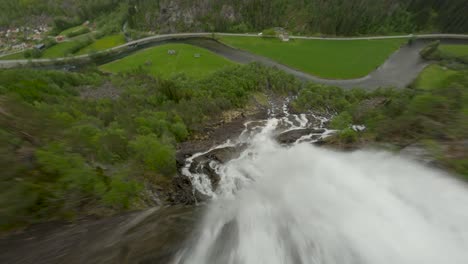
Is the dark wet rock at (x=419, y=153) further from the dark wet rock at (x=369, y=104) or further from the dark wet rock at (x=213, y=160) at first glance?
the dark wet rock at (x=369, y=104)

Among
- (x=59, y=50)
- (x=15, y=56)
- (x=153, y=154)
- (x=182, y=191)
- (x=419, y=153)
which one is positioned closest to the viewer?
(x=419, y=153)

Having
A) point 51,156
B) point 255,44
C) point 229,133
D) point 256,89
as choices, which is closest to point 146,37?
point 255,44

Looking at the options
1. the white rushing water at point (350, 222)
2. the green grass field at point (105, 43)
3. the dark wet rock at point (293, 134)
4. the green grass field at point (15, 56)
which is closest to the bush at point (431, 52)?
the dark wet rock at point (293, 134)

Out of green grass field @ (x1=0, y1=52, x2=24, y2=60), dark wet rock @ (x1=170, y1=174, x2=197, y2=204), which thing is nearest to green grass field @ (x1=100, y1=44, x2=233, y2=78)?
green grass field @ (x1=0, y1=52, x2=24, y2=60)

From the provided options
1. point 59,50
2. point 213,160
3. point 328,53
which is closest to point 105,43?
point 59,50

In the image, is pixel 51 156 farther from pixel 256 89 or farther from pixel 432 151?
pixel 256 89

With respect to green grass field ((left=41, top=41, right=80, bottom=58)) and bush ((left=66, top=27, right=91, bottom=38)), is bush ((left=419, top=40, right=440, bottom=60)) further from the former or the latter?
bush ((left=66, top=27, right=91, bottom=38))

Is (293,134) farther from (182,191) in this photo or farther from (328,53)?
(328,53)
